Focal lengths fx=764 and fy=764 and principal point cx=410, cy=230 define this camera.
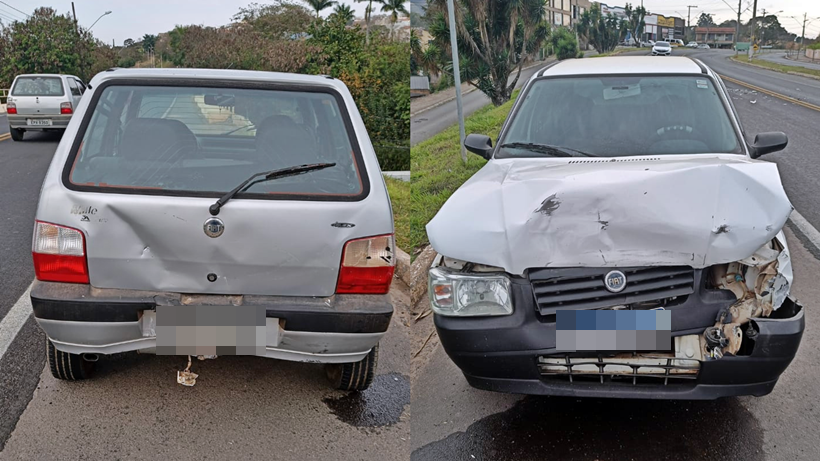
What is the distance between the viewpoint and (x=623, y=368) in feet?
10.3

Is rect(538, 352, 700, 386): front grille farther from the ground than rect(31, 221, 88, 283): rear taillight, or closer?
closer

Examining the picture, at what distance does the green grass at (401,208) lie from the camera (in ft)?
23.7

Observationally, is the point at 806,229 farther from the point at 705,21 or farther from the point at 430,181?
the point at 705,21

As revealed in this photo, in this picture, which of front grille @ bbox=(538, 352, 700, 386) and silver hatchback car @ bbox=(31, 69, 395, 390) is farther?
silver hatchback car @ bbox=(31, 69, 395, 390)

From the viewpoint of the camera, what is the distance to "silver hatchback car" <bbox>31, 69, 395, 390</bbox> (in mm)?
3338

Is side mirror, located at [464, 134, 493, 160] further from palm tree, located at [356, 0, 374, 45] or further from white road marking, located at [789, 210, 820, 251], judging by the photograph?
palm tree, located at [356, 0, 374, 45]

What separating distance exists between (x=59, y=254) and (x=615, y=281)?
2.39 m

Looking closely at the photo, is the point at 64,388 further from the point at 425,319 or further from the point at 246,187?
the point at 425,319

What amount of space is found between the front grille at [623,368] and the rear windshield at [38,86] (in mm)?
16607

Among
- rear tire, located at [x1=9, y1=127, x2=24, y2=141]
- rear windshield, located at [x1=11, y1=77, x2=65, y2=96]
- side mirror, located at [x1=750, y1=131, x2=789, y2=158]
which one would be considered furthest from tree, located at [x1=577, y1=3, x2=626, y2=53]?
side mirror, located at [x1=750, y1=131, x2=789, y2=158]

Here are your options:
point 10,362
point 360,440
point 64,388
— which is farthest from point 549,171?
point 10,362

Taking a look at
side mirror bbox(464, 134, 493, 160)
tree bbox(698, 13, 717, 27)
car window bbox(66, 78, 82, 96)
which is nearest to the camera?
side mirror bbox(464, 134, 493, 160)

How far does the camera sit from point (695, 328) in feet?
10.0

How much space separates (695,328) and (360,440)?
5.15ft
